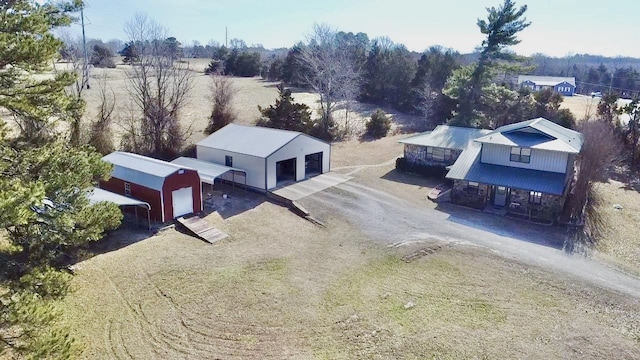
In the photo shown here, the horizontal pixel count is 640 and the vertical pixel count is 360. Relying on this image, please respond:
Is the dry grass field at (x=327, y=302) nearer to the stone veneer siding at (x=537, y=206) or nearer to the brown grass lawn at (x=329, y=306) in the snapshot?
the brown grass lawn at (x=329, y=306)

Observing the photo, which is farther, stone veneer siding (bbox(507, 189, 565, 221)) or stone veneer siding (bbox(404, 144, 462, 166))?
stone veneer siding (bbox(404, 144, 462, 166))

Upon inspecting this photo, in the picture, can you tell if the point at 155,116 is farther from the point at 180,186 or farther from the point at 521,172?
the point at 521,172

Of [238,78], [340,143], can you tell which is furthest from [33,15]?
[238,78]

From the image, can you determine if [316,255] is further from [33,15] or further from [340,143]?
[340,143]

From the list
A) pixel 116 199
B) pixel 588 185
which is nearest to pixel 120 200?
pixel 116 199

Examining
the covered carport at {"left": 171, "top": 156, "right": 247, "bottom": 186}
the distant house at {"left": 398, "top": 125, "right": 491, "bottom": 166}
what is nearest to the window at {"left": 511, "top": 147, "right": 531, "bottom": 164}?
the distant house at {"left": 398, "top": 125, "right": 491, "bottom": 166}

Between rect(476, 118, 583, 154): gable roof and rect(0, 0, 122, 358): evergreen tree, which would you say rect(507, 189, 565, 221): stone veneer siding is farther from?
rect(0, 0, 122, 358): evergreen tree
